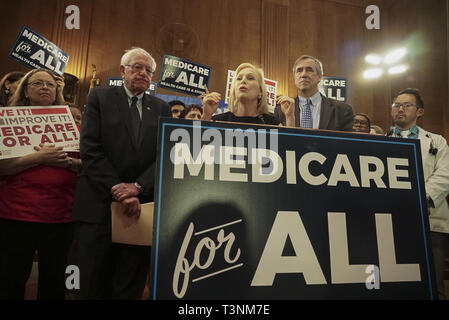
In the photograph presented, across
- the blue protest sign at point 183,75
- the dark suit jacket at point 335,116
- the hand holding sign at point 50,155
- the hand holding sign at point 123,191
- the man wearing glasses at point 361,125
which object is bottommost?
the hand holding sign at point 123,191

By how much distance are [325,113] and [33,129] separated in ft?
5.72

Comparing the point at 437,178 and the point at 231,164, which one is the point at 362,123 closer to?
the point at 437,178

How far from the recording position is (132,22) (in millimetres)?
6281

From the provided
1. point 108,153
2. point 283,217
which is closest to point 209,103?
point 108,153

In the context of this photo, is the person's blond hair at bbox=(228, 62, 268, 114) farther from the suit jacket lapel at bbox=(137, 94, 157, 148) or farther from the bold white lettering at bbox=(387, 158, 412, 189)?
the bold white lettering at bbox=(387, 158, 412, 189)

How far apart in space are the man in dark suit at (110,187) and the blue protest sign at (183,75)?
2.02m

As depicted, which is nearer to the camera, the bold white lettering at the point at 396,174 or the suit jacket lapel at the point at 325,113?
the bold white lettering at the point at 396,174

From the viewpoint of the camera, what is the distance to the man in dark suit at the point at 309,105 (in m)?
2.12

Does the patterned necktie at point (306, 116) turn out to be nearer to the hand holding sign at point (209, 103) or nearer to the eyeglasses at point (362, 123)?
the hand holding sign at point (209, 103)

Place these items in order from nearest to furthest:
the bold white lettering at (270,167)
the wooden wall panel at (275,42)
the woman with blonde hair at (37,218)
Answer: the bold white lettering at (270,167), the woman with blonde hair at (37,218), the wooden wall panel at (275,42)

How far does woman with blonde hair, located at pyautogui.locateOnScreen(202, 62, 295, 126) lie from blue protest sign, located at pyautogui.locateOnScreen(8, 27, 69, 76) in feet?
7.02

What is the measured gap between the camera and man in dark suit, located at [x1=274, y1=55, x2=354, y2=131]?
6.97ft

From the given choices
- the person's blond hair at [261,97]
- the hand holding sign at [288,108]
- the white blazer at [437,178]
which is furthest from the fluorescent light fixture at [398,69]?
the person's blond hair at [261,97]

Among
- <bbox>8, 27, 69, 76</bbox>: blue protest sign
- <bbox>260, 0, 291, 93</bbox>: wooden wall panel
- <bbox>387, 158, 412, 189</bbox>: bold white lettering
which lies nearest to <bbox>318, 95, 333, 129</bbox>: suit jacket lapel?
<bbox>387, 158, 412, 189</bbox>: bold white lettering
